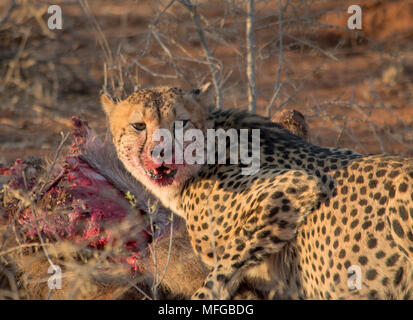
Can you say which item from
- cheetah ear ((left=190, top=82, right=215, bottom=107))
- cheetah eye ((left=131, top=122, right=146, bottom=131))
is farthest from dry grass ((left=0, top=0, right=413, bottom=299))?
cheetah ear ((left=190, top=82, right=215, bottom=107))

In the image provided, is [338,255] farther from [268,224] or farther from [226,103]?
[226,103]

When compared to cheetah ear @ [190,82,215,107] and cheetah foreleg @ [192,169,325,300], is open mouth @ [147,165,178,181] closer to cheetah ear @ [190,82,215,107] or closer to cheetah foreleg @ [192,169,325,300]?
cheetah ear @ [190,82,215,107]

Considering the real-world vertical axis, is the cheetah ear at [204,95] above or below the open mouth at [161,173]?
above

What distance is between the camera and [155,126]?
291 centimetres

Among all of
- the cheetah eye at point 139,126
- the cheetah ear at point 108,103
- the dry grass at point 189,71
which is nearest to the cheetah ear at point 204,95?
the cheetah eye at point 139,126

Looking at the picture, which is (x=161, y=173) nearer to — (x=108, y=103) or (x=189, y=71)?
(x=108, y=103)

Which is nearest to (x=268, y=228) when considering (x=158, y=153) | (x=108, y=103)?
(x=158, y=153)

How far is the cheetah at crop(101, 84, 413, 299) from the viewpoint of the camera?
7.80 feet

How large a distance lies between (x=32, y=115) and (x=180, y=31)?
191 centimetres

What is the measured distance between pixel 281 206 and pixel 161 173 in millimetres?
640

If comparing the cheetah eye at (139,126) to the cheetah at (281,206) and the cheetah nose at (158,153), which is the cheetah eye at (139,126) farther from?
the cheetah nose at (158,153)

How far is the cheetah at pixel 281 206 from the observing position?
2.38 metres

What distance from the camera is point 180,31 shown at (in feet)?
20.9

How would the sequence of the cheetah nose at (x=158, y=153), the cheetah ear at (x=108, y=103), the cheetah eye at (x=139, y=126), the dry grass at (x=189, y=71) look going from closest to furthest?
the cheetah nose at (x=158, y=153)
the cheetah eye at (x=139, y=126)
the cheetah ear at (x=108, y=103)
the dry grass at (x=189, y=71)
